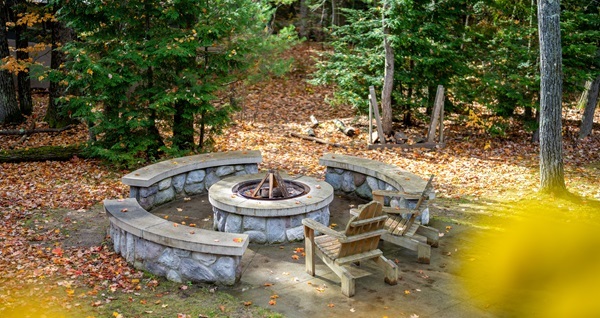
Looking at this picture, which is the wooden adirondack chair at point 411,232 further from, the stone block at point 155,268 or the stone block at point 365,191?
the stone block at point 155,268

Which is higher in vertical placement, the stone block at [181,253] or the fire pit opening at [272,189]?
the fire pit opening at [272,189]

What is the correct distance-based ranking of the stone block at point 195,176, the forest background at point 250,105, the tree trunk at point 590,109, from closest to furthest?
the stone block at point 195,176
the forest background at point 250,105
the tree trunk at point 590,109

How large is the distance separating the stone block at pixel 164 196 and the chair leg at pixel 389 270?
431 centimetres

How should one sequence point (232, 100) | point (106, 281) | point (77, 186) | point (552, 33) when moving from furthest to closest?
point (232, 100) → point (77, 186) → point (552, 33) → point (106, 281)

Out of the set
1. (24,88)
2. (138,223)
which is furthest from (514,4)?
(24,88)

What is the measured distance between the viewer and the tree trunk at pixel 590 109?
14.1 metres

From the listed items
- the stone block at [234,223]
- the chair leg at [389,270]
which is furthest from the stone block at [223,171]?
the chair leg at [389,270]

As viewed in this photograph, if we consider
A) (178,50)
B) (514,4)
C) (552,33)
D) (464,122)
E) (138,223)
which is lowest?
(138,223)

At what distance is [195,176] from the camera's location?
9930mm

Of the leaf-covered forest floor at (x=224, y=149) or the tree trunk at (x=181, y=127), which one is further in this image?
the tree trunk at (x=181, y=127)

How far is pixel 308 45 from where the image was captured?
23.1m

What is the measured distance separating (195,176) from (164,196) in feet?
2.43

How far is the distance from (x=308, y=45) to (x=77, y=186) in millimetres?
14490

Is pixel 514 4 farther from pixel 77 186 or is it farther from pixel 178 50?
pixel 77 186
